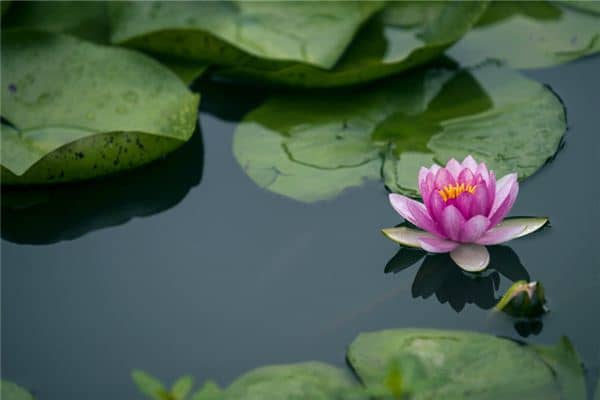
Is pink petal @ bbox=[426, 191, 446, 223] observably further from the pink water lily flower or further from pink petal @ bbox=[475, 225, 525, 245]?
pink petal @ bbox=[475, 225, 525, 245]

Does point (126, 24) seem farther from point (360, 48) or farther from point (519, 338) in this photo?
point (519, 338)

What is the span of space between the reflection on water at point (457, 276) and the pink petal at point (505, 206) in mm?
96

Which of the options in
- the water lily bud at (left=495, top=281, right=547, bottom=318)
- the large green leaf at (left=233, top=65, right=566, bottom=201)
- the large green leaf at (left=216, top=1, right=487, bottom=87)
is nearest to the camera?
the water lily bud at (left=495, top=281, right=547, bottom=318)

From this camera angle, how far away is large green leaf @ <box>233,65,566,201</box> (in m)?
2.72

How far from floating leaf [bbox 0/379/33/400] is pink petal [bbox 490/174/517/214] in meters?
1.26

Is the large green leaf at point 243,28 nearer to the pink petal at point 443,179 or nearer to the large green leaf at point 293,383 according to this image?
the pink petal at point 443,179

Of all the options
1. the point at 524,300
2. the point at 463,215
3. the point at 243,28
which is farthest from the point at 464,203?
the point at 243,28

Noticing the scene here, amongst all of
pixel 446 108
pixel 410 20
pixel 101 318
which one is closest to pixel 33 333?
pixel 101 318

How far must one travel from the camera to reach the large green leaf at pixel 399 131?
2.72m

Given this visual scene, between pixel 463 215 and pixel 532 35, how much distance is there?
110 centimetres

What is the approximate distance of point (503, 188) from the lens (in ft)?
7.97

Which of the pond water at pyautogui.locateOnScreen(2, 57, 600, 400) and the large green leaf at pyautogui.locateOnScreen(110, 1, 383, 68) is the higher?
the large green leaf at pyautogui.locateOnScreen(110, 1, 383, 68)

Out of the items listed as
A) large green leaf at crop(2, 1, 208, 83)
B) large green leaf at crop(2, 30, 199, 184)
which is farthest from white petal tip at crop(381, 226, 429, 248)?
large green leaf at crop(2, 1, 208, 83)

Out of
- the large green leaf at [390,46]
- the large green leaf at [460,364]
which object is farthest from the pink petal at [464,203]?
the large green leaf at [390,46]
